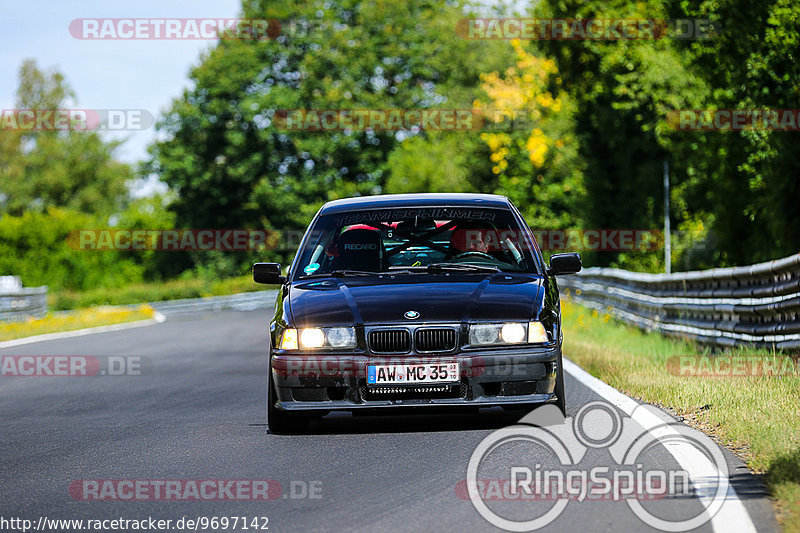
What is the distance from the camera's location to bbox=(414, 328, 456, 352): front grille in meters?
8.04

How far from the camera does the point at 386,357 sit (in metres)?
8.00

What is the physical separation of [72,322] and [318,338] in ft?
88.0

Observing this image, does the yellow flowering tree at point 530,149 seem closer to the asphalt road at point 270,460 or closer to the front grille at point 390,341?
the asphalt road at point 270,460

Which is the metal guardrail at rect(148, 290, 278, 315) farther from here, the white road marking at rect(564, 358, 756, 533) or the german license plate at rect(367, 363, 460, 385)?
the german license plate at rect(367, 363, 460, 385)

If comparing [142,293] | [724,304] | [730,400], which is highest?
[724,304]

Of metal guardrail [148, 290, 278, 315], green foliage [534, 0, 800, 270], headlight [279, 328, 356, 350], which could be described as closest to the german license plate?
headlight [279, 328, 356, 350]

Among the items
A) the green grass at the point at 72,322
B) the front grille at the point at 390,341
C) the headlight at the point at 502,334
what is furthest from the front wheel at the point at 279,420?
the green grass at the point at 72,322

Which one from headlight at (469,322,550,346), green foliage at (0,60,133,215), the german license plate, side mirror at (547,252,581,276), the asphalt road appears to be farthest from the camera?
green foliage at (0,60,133,215)

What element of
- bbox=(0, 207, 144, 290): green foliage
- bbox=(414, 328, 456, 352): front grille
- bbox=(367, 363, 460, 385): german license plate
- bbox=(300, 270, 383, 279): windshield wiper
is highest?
bbox=(300, 270, 383, 279): windshield wiper

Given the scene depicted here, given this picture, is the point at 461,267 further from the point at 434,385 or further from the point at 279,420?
the point at 279,420

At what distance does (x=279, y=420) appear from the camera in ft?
27.6

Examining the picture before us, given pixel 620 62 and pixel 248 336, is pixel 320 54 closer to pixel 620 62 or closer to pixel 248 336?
pixel 620 62

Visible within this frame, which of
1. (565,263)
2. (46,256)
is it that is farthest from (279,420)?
(46,256)

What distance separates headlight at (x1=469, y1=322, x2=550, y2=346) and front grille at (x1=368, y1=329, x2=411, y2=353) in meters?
0.43
